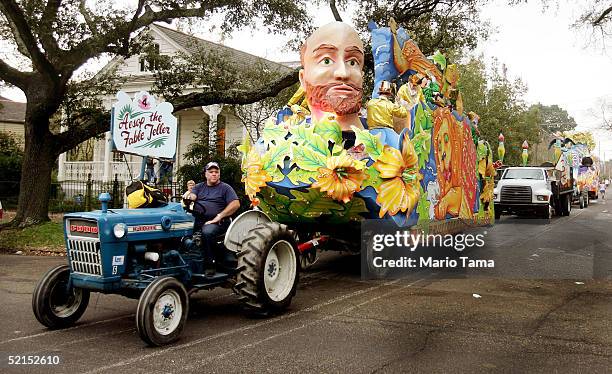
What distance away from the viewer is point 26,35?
1269 centimetres

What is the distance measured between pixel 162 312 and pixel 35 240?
888 cm

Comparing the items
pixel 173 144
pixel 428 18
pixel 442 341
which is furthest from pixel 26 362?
pixel 428 18

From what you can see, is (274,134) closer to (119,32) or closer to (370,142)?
(370,142)

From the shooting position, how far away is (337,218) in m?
8.45

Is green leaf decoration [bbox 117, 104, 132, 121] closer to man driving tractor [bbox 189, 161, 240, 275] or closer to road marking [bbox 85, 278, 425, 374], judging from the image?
man driving tractor [bbox 189, 161, 240, 275]

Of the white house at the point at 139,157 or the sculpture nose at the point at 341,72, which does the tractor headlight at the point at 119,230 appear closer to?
the sculpture nose at the point at 341,72

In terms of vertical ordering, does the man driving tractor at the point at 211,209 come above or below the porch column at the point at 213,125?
below

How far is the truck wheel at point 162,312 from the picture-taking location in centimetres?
509

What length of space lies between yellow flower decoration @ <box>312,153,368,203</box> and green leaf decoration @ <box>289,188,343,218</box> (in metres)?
0.19

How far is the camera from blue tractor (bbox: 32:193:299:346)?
543cm

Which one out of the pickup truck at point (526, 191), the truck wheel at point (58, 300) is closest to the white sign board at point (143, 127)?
the truck wheel at point (58, 300)

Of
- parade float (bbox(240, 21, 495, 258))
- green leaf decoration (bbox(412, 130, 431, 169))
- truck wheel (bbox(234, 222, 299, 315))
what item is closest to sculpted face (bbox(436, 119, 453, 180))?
parade float (bbox(240, 21, 495, 258))

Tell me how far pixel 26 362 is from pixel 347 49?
5784mm

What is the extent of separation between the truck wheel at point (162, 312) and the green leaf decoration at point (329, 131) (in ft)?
10.7
